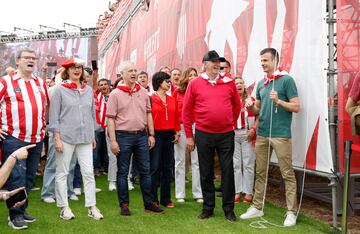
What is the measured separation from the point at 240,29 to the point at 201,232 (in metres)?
2.80

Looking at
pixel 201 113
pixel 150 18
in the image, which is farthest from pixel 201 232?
pixel 150 18

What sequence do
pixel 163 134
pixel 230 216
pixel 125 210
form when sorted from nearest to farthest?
pixel 230 216 → pixel 125 210 → pixel 163 134

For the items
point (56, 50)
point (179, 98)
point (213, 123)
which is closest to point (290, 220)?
point (213, 123)

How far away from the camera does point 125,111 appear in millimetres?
4746

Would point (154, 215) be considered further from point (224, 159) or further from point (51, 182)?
point (51, 182)

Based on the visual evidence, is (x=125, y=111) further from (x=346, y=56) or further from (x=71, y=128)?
(x=346, y=56)

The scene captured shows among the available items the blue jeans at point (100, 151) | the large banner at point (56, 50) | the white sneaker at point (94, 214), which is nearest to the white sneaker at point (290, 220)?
the white sneaker at point (94, 214)

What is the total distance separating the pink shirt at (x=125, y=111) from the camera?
15.5ft

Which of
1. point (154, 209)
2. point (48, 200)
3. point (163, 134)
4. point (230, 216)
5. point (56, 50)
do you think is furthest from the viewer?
point (56, 50)

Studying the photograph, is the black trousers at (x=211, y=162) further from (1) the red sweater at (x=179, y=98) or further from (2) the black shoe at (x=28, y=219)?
(2) the black shoe at (x=28, y=219)

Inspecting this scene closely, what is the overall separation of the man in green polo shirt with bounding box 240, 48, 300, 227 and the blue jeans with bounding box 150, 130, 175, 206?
3.43 ft

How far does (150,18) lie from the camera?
1140 centimetres

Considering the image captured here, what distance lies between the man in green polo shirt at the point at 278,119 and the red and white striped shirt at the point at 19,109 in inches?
81.1

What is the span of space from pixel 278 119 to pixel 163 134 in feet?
4.39
